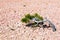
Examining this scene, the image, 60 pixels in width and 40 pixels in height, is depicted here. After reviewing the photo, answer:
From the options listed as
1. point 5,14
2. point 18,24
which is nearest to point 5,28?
point 18,24

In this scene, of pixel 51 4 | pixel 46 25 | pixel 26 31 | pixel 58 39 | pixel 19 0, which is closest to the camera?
pixel 58 39

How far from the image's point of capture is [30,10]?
9.75m

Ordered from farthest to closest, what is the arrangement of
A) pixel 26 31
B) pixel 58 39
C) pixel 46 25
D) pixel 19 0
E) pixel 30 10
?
1. pixel 19 0
2. pixel 30 10
3. pixel 46 25
4. pixel 26 31
5. pixel 58 39

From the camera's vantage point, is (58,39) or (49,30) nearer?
(58,39)

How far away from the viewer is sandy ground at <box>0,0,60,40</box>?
691 cm

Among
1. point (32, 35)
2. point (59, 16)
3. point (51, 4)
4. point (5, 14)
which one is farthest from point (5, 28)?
point (51, 4)

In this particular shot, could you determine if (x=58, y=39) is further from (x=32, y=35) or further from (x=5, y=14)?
(x=5, y=14)

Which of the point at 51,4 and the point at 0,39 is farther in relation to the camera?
the point at 51,4

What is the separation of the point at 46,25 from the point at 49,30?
1.46 ft

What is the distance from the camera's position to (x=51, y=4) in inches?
418

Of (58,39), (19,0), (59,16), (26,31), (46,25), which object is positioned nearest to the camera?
(58,39)

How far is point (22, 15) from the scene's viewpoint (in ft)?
29.4

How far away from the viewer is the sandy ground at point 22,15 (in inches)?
272

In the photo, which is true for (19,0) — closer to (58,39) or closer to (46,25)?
(46,25)
